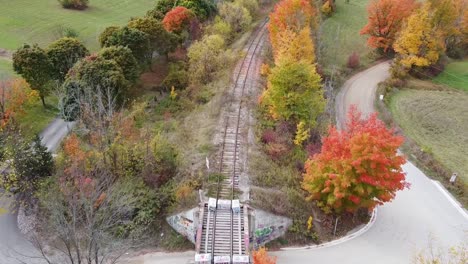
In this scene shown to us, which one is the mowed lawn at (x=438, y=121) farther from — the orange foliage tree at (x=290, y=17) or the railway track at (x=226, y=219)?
the railway track at (x=226, y=219)

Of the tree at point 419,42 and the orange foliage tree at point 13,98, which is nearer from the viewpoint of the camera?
the orange foliage tree at point 13,98

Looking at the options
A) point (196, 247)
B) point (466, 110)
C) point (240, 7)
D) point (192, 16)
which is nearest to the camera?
point (196, 247)

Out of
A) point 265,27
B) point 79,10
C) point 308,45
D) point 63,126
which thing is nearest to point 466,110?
point 308,45

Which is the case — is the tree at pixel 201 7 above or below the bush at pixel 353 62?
above

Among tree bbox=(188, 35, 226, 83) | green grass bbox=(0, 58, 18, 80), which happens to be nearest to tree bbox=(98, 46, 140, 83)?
tree bbox=(188, 35, 226, 83)

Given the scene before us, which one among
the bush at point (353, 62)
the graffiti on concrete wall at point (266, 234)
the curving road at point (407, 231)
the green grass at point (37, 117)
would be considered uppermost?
the bush at point (353, 62)

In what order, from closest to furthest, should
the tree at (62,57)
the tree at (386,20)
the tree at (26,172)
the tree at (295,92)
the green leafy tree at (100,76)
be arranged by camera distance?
1. the tree at (26,172)
2. the tree at (295,92)
3. the green leafy tree at (100,76)
4. the tree at (62,57)
5. the tree at (386,20)

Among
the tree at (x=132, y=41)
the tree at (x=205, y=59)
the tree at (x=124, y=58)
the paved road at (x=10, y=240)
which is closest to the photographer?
the paved road at (x=10, y=240)

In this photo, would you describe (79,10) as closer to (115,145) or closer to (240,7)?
(240,7)

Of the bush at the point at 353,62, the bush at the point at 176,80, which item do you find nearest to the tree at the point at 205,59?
the bush at the point at 176,80
